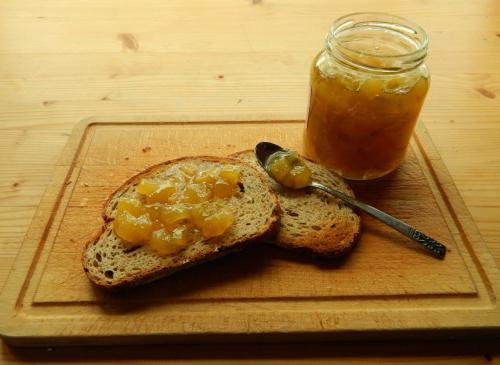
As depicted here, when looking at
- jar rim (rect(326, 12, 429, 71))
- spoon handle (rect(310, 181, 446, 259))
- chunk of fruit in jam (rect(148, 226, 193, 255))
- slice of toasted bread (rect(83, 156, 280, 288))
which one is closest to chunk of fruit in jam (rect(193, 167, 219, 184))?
slice of toasted bread (rect(83, 156, 280, 288))

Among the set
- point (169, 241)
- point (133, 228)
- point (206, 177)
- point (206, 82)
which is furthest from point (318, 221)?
point (206, 82)

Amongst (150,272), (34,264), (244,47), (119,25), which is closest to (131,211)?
(150,272)

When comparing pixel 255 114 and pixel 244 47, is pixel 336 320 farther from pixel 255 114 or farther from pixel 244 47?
pixel 244 47

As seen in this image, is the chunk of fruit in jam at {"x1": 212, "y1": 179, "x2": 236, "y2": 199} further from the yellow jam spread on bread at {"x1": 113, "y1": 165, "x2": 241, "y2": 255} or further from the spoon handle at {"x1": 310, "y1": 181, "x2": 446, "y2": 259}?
the spoon handle at {"x1": 310, "y1": 181, "x2": 446, "y2": 259}

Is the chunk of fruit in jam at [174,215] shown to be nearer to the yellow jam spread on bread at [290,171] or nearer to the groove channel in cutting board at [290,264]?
the groove channel in cutting board at [290,264]

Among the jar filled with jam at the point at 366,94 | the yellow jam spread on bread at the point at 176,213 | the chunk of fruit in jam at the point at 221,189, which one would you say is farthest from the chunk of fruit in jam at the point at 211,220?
the jar filled with jam at the point at 366,94

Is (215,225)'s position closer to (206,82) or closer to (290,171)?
(290,171)

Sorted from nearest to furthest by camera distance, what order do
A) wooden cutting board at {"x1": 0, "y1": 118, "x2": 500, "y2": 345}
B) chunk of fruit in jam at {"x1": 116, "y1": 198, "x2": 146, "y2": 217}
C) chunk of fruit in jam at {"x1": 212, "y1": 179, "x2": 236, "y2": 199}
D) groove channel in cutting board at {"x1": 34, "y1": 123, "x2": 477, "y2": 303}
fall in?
wooden cutting board at {"x1": 0, "y1": 118, "x2": 500, "y2": 345} < groove channel in cutting board at {"x1": 34, "y1": 123, "x2": 477, "y2": 303} < chunk of fruit in jam at {"x1": 116, "y1": 198, "x2": 146, "y2": 217} < chunk of fruit in jam at {"x1": 212, "y1": 179, "x2": 236, "y2": 199}
